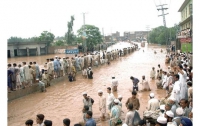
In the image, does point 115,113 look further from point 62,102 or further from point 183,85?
point 62,102

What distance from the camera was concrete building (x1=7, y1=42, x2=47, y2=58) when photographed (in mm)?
46406

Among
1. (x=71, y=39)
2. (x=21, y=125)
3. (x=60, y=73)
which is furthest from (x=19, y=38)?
(x=21, y=125)

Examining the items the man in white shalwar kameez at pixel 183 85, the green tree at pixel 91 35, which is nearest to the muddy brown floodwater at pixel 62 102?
the man in white shalwar kameez at pixel 183 85

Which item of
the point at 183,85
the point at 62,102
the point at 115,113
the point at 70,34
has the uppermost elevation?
the point at 70,34

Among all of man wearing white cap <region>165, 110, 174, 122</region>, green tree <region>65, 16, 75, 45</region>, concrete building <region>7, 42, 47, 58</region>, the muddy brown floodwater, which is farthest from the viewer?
green tree <region>65, 16, 75, 45</region>

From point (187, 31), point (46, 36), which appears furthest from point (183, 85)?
point (46, 36)

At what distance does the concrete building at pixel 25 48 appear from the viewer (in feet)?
152

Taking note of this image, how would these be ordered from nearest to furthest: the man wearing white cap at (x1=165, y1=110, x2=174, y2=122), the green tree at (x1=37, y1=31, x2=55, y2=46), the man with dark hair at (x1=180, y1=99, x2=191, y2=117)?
the man wearing white cap at (x1=165, y1=110, x2=174, y2=122), the man with dark hair at (x1=180, y1=99, x2=191, y2=117), the green tree at (x1=37, y1=31, x2=55, y2=46)

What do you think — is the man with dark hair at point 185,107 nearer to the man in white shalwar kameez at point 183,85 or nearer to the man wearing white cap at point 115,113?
the man in white shalwar kameez at point 183,85

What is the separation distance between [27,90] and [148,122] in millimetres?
7686

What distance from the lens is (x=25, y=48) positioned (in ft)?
155

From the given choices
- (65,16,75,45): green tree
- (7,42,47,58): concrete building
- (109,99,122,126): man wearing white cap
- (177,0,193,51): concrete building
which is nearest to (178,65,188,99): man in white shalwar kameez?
(109,99,122,126): man wearing white cap

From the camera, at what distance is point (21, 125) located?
8062mm

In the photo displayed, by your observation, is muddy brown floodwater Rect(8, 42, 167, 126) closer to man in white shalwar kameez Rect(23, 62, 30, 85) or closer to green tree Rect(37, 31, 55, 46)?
man in white shalwar kameez Rect(23, 62, 30, 85)
